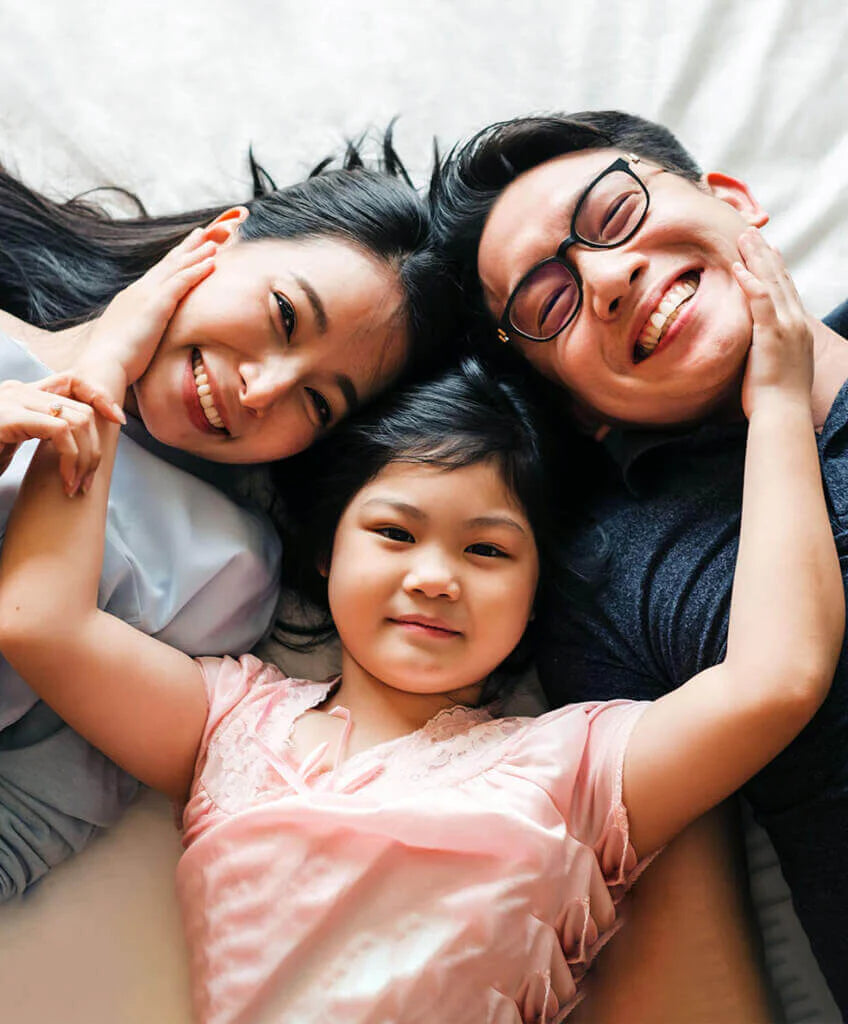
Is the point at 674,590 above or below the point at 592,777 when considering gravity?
above

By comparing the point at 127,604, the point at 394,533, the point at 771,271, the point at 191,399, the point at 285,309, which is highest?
the point at 771,271

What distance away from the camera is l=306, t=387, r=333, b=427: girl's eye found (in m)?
1.34

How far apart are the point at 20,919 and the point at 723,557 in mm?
932

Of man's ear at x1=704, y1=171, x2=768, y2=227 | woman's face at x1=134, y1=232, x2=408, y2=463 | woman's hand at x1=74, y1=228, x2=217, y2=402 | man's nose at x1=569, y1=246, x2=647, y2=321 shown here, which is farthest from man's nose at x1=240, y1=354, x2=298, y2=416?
man's ear at x1=704, y1=171, x2=768, y2=227

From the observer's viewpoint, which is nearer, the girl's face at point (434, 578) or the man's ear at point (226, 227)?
the girl's face at point (434, 578)

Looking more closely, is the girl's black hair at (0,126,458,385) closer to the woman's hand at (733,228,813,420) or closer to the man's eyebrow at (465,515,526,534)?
the man's eyebrow at (465,515,526,534)

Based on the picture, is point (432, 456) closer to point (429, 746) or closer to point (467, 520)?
point (467, 520)

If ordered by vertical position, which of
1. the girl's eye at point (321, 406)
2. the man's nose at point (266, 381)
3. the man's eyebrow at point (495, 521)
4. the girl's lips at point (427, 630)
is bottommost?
the girl's lips at point (427, 630)

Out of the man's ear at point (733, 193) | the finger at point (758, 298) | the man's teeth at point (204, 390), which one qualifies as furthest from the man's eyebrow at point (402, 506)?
the man's ear at point (733, 193)

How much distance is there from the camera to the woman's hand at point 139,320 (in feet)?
4.09

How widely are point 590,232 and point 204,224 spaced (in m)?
0.56

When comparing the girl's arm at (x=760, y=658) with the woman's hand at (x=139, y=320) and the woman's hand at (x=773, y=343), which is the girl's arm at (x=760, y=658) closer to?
the woman's hand at (x=773, y=343)

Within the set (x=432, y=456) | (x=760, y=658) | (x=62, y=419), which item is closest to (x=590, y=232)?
(x=432, y=456)

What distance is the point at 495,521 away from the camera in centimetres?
128
